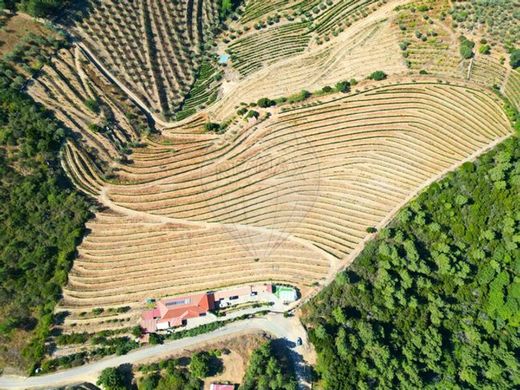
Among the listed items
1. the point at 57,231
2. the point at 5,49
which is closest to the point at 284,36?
the point at 5,49

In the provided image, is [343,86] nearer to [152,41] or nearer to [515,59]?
[515,59]

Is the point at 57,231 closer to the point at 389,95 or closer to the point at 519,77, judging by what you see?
the point at 389,95

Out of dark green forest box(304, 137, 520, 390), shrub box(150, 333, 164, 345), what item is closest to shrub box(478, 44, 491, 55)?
dark green forest box(304, 137, 520, 390)

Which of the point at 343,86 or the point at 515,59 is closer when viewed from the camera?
the point at 515,59

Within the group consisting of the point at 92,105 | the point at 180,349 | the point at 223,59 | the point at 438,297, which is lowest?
the point at 438,297

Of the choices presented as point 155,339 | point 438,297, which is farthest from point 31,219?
point 438,297

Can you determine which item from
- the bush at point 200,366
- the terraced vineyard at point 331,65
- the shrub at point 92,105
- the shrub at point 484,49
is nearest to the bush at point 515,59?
the shrub at point 484,49

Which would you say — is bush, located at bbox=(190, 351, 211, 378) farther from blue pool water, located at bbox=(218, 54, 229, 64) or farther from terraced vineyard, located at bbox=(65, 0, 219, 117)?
blue pool water, located at bbox=(218, 54, 229, 64)
